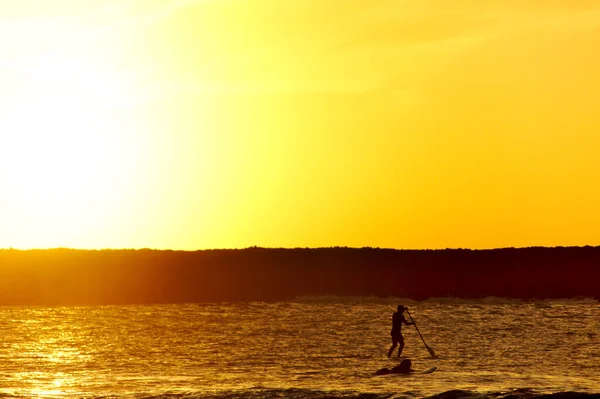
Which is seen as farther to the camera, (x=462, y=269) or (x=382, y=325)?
(x=462, y=269)

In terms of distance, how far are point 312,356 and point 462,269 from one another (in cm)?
4780

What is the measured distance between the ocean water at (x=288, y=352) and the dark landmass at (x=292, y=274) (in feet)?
31.8

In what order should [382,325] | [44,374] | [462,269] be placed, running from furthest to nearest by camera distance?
[462,269]
[382,325]
[44,374]

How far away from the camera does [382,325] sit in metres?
52.5

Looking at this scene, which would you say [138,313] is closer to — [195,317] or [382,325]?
[195,317]

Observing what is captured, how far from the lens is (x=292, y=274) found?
81500 millimetres

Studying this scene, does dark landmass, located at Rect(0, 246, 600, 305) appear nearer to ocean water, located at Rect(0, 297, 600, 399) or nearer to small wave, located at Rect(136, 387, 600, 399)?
ocean water, located at Rect(0, 297, 600, 399)

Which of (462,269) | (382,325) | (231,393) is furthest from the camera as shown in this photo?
(462,269)

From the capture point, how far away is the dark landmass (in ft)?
252

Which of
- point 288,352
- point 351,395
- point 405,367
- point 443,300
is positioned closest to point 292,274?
point 443,300

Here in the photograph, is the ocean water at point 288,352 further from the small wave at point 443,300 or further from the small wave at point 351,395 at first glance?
the small wave at point 443,300

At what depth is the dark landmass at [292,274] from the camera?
76.8m

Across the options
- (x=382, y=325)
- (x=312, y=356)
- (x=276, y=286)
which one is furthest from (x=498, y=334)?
(x=276, y=286)

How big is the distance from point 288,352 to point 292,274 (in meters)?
41.0
